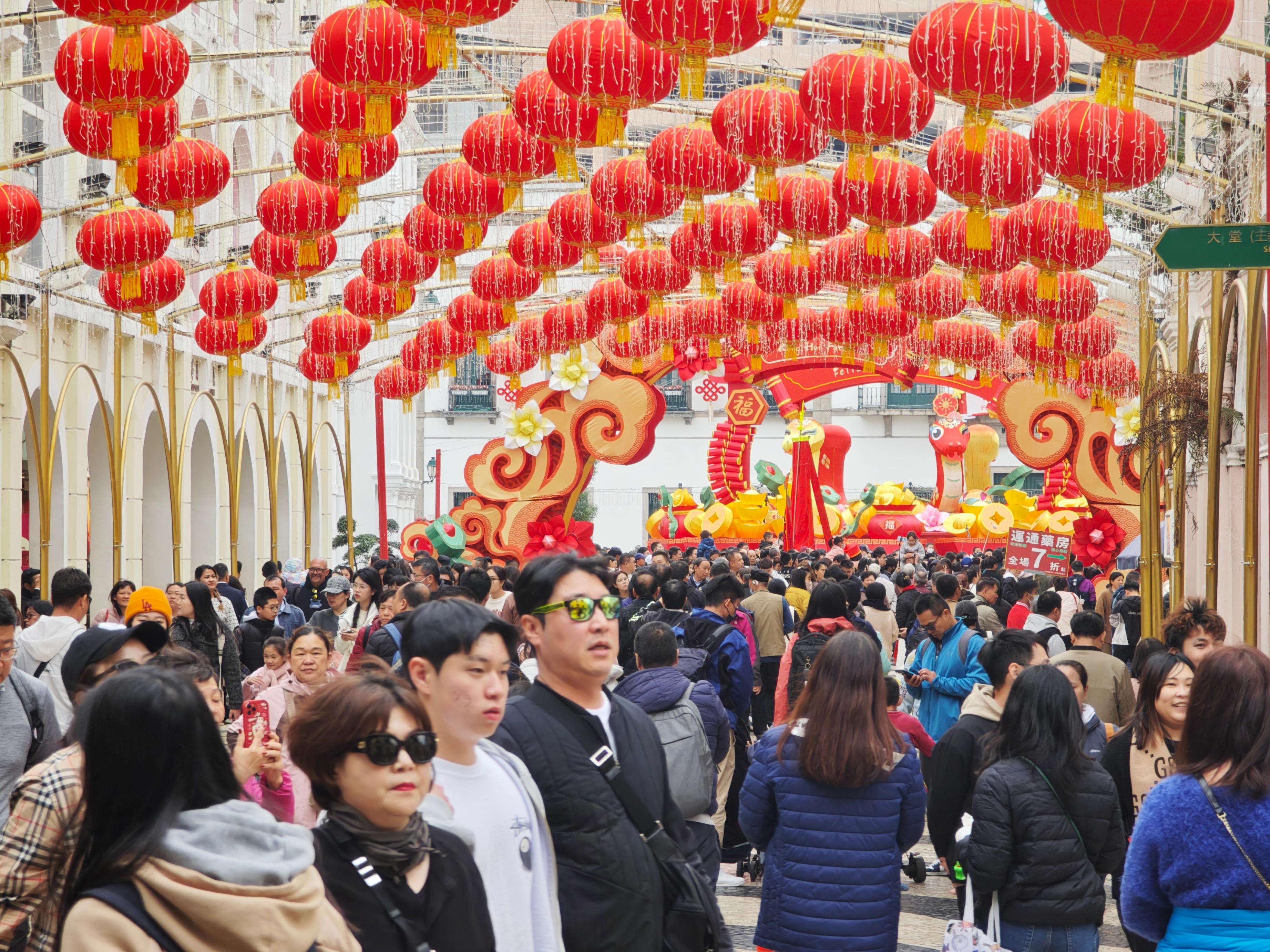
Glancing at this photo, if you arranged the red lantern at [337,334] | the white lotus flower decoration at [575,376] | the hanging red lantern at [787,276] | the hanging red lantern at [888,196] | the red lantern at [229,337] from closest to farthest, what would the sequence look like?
the hanging red lantern at [888,196], the hanging red lantern at [787,276], the red lantern at [229,337], the red lantern at [337,334], the white lotus flower decoration at [575,376]

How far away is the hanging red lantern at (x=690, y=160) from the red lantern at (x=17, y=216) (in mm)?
4299

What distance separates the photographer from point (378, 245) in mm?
13383

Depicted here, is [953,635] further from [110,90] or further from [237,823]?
[237,823]

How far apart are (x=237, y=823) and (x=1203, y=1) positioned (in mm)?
5690

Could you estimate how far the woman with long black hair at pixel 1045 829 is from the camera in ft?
14.2

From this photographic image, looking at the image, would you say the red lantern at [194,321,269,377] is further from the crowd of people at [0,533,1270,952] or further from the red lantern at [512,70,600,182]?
the crowd of people at [0,533,1270,952]

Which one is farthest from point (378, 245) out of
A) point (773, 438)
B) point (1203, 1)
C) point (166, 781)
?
point (773, 438)

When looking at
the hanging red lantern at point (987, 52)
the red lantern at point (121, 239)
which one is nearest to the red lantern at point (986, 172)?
the hanging red lantern at point (987, 52)

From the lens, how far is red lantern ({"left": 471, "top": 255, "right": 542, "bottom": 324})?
1436 cm

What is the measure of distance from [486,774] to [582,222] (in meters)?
9.28

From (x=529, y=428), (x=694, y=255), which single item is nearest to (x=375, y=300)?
(x=694, y=255)

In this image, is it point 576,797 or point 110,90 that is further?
point 110,90

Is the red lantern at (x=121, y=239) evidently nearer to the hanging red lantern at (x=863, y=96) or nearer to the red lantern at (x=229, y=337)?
the red lantern at (x=229, y=337)

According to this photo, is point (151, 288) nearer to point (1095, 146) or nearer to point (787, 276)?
point (787, 276)
